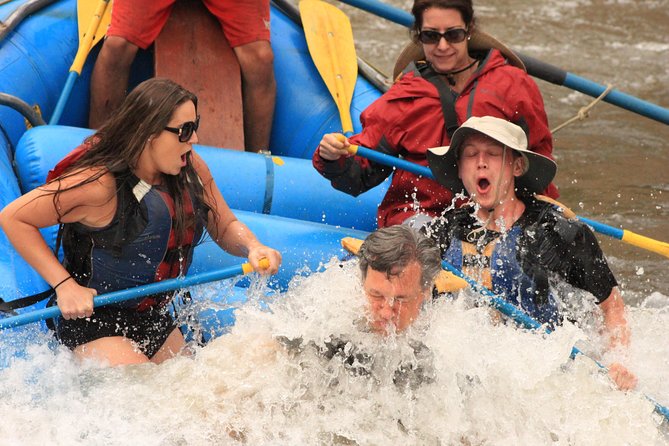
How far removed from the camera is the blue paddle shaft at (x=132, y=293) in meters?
3.35

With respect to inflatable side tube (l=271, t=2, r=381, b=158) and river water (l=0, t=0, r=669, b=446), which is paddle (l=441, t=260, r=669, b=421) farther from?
inflatable side tube (l=271, t=2, r=381, b=158)

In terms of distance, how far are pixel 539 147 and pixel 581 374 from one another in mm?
1086

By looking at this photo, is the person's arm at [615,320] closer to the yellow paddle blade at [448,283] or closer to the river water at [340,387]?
the river water at [340,387]

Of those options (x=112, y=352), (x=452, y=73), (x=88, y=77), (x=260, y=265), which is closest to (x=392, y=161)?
(x=452, y=73)

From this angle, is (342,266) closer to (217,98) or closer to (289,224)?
(289,224)

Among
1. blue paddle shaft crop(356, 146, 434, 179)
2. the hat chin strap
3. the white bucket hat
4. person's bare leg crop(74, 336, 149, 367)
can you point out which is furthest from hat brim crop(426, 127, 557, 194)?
person's bare leg crop(74, 336, 149, 367)

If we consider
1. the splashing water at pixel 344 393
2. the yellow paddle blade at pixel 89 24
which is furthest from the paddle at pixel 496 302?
the yellow paddle blade at pixel 89 24

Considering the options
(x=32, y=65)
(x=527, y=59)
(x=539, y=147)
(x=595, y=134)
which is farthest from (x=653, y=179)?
(x=32, y=65)

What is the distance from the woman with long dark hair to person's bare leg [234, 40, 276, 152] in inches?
59.9

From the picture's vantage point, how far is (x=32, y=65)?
199 inches

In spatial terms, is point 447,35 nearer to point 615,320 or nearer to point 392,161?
point 392,161

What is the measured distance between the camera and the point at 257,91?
5137mm

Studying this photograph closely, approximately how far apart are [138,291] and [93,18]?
2.14m

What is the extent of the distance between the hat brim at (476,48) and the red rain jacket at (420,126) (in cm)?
11
